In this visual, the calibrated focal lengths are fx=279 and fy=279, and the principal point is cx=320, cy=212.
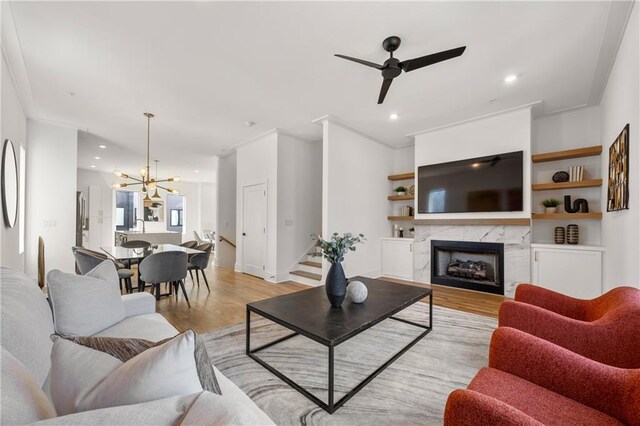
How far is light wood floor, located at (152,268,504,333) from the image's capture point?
3.25 metres

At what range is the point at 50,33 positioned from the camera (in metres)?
2.54

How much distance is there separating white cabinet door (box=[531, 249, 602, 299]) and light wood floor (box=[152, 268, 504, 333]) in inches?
26.4

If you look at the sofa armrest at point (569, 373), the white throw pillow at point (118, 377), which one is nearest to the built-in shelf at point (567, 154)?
the sofa armrest at point (569, 373)

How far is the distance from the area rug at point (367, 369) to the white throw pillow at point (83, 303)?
90cm

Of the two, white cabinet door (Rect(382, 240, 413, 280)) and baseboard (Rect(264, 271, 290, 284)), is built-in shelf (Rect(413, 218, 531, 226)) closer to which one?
white cabinet door (Rect(382, 240, 413, 280))

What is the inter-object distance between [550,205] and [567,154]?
0.76 m

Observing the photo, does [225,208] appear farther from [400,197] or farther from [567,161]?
[567,161]

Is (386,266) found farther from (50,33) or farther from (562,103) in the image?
(50,33)

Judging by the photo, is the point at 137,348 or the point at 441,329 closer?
the point at 137,348

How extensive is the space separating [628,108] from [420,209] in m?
3.07

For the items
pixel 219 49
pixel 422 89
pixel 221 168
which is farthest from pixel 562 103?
pixel 221 168

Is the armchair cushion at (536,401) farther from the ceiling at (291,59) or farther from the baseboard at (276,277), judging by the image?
the baseboard at (276,277)

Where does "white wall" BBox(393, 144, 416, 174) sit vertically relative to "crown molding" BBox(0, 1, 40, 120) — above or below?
below

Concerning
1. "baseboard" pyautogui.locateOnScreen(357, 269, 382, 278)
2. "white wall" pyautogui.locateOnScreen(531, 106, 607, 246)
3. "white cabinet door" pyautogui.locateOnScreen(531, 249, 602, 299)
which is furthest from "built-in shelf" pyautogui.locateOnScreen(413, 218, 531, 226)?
"baseboard" pyautogui.locateOnScreen(357, 269, 382, 278)
